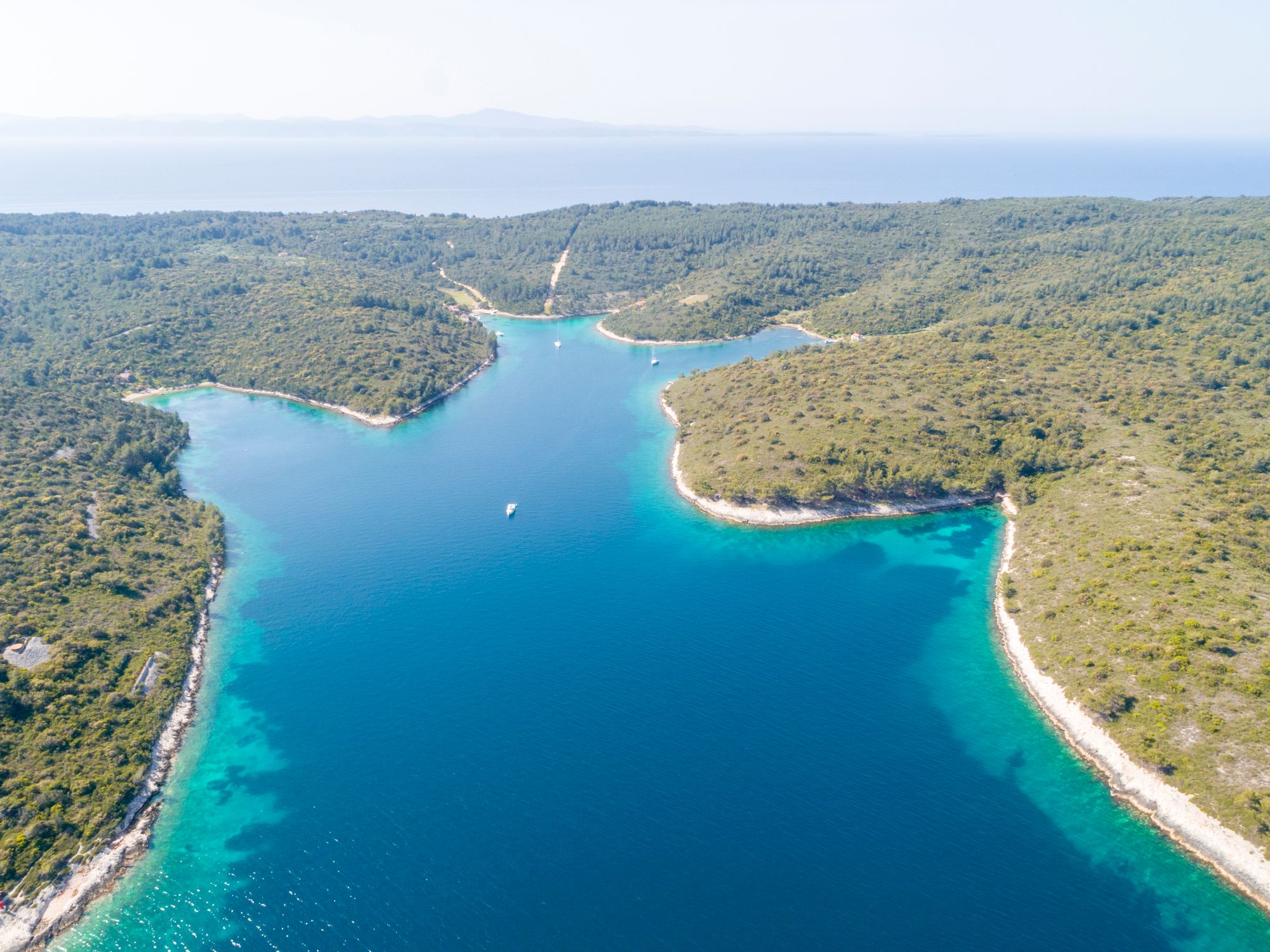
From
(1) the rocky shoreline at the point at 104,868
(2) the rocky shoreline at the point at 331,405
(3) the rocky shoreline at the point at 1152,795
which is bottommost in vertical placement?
(1) the rocky shoreline at the point at 104,868

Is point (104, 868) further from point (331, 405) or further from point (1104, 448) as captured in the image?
point (1104, 448)

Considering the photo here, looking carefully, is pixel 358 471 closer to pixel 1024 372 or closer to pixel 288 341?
pixel 288 341

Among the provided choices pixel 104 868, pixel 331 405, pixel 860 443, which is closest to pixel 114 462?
pixel 331 405

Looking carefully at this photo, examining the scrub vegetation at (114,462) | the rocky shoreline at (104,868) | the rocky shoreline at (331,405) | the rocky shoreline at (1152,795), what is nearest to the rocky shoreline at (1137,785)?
the rocky shoreline at (1152,795)

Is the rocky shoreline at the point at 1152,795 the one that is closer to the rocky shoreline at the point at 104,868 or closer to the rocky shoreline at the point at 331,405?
the rocky shoreline at the point at 104,868

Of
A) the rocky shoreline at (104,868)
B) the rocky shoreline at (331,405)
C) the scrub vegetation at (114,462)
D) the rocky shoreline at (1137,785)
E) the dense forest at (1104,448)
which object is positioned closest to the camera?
the rocky shoreline at (104,868)

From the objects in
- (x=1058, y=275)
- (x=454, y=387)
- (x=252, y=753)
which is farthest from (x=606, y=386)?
(x=1058, y=275)
